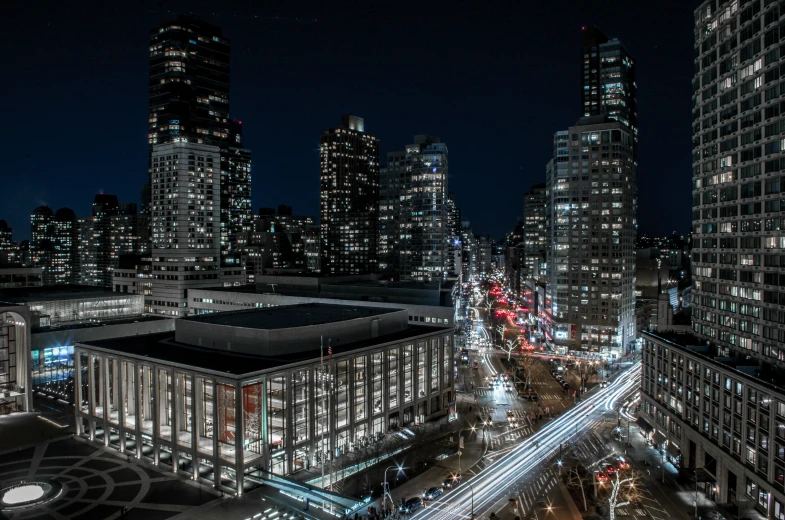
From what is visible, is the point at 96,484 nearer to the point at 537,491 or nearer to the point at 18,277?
the point at 537,491

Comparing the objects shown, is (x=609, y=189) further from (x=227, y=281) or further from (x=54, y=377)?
(x=54, y=377)

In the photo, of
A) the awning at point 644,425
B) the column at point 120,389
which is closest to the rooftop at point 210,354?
the column at point 120,389

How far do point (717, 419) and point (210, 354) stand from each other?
55.9 m

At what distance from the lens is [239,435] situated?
1991 inches

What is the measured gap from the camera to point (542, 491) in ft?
173

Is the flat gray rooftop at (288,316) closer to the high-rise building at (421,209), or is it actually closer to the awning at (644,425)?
the awning at (644,425)

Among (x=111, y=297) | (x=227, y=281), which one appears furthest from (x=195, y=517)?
(x=227, y=281)

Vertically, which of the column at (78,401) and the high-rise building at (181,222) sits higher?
the high-rise building at (181,222)

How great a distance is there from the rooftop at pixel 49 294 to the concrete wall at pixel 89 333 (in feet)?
74.2

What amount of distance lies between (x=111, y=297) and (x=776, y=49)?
129m

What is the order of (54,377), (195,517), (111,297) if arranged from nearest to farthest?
1. (195,517)
2. (54,377)
3. (111,297)

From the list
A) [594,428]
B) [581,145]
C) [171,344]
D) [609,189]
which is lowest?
[594,428]

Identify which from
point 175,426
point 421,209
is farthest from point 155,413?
point 421,209

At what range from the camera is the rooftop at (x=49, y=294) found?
367ft
